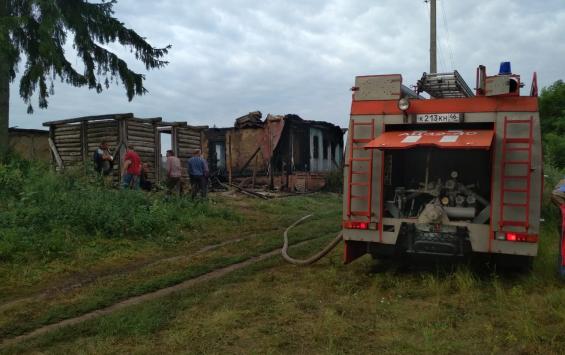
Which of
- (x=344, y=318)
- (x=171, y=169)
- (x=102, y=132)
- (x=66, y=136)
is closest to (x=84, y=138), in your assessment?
(x=102, y=132)

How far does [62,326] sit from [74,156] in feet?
40.0

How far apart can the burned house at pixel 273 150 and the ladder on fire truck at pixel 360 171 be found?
1408 cm

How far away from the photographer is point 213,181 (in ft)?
69.2

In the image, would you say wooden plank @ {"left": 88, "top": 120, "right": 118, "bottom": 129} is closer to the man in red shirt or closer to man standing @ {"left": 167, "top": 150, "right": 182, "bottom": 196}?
man standing @ {"left": 167, "top": 150, "right": 182, "bottom": 196}

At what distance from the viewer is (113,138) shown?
1539 cm

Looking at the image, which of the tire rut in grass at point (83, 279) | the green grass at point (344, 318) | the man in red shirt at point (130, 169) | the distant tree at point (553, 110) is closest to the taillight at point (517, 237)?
the green grass at point (344, 318)

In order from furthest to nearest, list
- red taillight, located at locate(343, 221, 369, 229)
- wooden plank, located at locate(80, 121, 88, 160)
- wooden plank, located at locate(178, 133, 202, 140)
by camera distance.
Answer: wooden plank, located at locate(178, 133, 202, 140), wooden plank, located at locate(80, 121, 88, 160), red taillight, located at locate(343, 221, 369, 229)

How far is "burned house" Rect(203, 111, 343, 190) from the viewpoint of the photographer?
2206 cm

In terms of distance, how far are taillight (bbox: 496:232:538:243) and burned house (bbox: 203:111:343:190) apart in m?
15.5

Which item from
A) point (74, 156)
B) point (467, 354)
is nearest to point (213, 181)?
point (74, 156)

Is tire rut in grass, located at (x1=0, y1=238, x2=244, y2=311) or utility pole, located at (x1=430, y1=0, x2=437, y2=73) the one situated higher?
utility pole, located at (x1=430, y1=0, x2=437, y2=73)

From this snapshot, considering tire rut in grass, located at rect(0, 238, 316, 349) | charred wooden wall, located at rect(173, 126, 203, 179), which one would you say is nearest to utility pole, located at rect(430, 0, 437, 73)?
charred wooden wall, located at rect(173, 126, 203, 179)

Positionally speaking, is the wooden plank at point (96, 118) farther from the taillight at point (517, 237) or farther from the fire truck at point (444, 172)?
the taillight at point (517, 237)

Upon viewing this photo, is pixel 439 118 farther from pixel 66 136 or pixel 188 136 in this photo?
pixel 66 136
